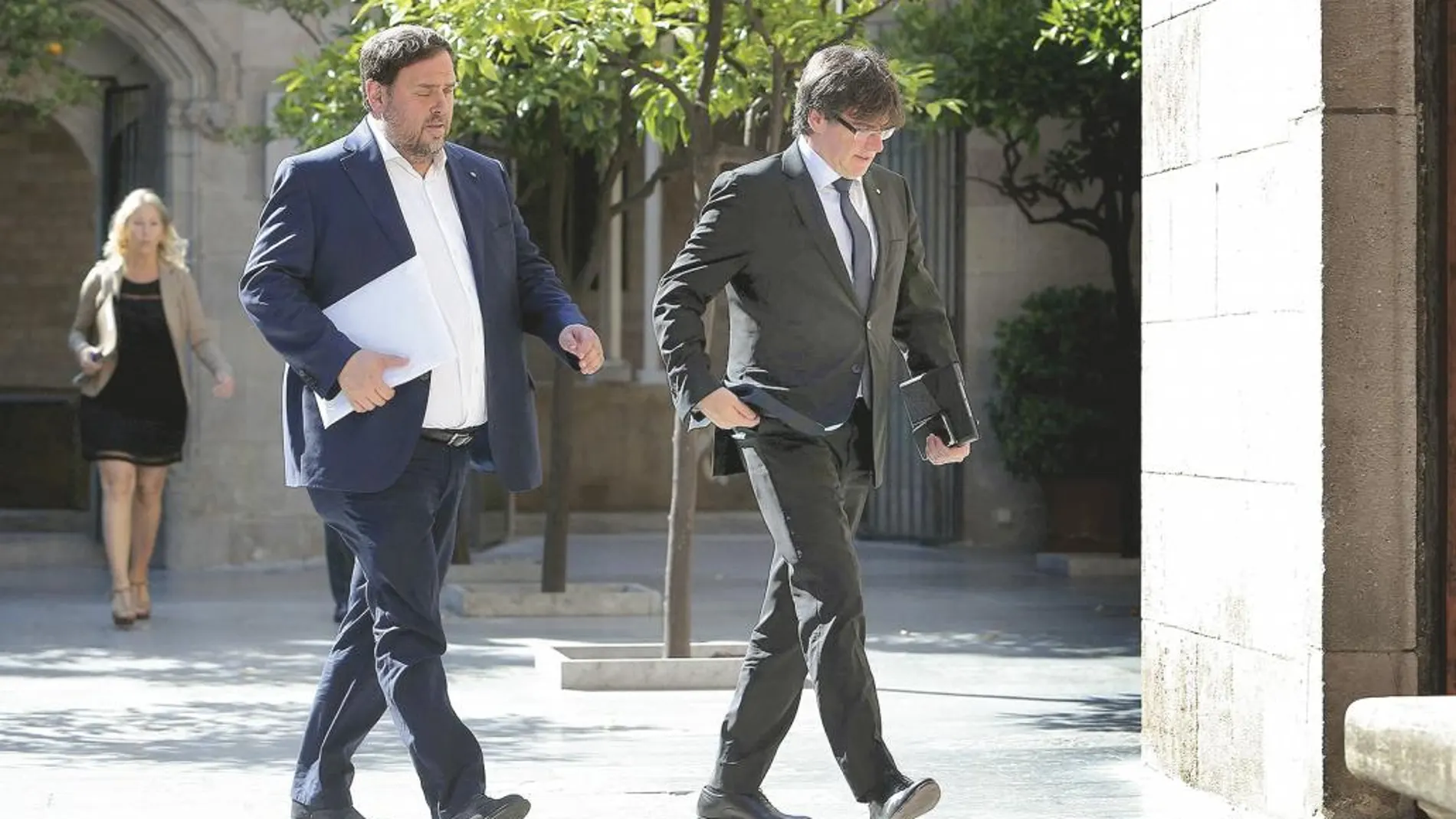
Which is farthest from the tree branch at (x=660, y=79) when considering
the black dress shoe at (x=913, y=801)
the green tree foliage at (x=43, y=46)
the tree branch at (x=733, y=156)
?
the green tree foliage at (x=43, y=46)

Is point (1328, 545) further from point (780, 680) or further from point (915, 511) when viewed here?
point (915, 511)

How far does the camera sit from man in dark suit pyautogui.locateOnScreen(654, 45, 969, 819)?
6.07 meters

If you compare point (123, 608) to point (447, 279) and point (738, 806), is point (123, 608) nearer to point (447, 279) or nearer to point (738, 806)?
point (738, 806)

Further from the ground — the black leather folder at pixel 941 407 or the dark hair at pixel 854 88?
the dark hair at pixel 854 88

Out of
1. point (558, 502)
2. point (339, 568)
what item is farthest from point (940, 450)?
point (558, 502)

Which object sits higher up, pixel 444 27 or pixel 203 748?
pixel 444 27

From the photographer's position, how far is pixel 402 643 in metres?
5.84

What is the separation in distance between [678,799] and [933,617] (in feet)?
19.5

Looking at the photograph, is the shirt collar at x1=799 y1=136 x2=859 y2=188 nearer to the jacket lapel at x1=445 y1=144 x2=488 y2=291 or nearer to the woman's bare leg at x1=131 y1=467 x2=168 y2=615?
the jacket lapel at x1=445 y1=144 x2=488 y2=291

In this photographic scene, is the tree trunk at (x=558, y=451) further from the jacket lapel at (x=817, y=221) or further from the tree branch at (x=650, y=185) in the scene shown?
the jacket lapel at (x=817, y=221)

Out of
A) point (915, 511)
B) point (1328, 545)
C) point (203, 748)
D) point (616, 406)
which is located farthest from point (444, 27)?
point (616, 406)

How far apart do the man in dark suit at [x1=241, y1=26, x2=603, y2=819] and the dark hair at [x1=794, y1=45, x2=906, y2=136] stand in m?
0.76

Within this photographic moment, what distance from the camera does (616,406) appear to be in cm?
1977

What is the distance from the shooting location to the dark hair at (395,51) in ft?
19.3
